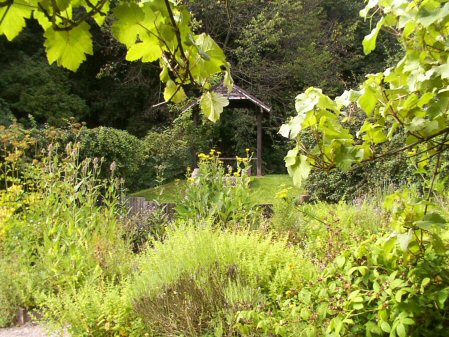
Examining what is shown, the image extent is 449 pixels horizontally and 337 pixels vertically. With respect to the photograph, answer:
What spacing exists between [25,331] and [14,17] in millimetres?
3900

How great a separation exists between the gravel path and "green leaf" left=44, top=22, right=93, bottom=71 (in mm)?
3589

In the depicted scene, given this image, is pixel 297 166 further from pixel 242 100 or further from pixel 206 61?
pixel 242 100

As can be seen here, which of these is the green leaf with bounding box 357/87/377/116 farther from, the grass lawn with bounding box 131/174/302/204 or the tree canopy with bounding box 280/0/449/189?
the grass lawn with bounding box 131/174/302/204

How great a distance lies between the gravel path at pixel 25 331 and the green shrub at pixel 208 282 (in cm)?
110

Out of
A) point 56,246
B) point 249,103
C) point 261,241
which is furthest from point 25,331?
point 249,103

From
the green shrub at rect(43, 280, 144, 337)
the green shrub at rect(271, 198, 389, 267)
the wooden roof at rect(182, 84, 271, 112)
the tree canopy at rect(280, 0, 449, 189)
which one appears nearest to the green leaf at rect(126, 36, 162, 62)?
the tree canopy at rect(280, 0, 449, 189)

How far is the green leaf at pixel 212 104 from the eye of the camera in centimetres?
100

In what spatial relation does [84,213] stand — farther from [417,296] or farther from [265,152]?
[265,152]

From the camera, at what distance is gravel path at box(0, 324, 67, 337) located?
156 inches

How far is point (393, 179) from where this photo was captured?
923 cm

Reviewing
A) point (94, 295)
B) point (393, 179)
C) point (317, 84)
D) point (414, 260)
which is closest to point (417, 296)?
point (414, 260)

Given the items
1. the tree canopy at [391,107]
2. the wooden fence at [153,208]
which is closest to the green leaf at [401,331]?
the tree canopy at [391,107]

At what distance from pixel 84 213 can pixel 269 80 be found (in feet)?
49.0

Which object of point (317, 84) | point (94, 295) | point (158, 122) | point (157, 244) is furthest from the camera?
point (158, 122)
